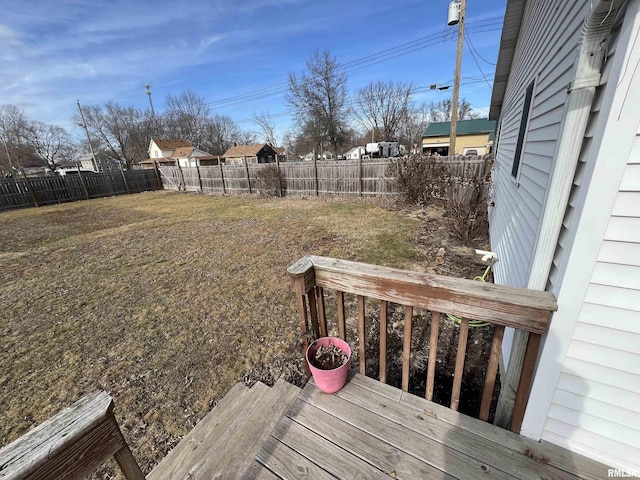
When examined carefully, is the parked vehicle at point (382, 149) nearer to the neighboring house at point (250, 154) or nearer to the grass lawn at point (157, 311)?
the neighboring house at point (250, 154)

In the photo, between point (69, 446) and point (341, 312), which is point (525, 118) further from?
point (69, 446)

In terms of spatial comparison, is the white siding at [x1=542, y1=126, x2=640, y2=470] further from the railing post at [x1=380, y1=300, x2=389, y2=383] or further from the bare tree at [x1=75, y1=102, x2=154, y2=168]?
the bare tree at [x1=75, y1=102, x2=154, y2=168]

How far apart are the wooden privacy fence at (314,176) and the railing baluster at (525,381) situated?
7.84 metres

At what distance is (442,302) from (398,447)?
77 centimetres

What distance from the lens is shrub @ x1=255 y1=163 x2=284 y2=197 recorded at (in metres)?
11.9

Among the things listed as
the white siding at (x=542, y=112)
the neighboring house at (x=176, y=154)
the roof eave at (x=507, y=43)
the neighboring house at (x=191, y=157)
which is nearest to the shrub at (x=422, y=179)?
the roof eave at (x=507, y=43)

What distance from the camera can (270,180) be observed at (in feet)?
39.4

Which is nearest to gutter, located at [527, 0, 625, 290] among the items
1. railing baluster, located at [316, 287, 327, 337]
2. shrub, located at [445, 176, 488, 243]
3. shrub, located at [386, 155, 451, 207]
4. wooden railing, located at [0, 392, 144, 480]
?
railing baluster, located at [316, 287, 327, 337]

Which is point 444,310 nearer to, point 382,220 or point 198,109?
point 382,220

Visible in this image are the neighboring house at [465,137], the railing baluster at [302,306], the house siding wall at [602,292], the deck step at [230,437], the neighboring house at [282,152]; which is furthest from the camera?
the neighboring house at [282,152]

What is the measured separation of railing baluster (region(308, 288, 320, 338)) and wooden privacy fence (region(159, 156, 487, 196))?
784cm

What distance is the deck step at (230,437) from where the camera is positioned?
1.43 metres

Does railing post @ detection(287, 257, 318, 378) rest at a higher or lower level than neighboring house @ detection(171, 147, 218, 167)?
lower

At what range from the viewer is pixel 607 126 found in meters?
0.97
